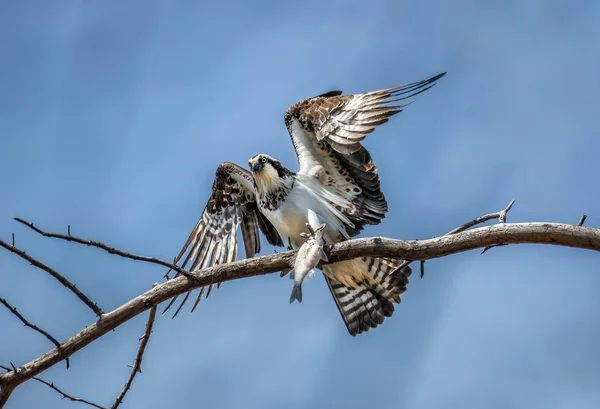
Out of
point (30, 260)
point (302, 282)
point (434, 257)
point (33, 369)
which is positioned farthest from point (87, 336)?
point (434, 257)

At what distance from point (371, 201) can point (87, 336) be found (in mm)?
3774

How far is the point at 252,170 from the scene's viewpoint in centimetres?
907

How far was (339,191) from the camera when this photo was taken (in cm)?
893

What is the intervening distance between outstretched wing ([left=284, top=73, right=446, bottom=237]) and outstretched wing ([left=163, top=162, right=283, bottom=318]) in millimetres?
1029

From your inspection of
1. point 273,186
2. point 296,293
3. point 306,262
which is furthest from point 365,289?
point 296,293

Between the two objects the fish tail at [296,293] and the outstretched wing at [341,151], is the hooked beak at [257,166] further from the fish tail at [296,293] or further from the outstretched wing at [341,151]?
the fish tail at [296,293]

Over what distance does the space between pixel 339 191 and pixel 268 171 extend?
853 mm

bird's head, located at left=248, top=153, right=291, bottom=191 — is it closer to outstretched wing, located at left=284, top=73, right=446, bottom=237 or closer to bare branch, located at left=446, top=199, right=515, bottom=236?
outstretched wing, located at left=284, top=73, right=446, bottom=237

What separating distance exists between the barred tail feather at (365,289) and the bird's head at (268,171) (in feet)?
3.85

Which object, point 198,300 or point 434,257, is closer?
point 434,257

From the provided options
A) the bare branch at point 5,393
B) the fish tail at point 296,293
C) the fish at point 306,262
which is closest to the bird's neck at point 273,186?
the fish at point 306,262

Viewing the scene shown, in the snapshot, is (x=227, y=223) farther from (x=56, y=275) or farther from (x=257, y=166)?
(x=56, y=275)

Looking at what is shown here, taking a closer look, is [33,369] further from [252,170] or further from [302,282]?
[252,170]

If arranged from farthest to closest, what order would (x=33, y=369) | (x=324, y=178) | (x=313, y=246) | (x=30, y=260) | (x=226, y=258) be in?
(x=226, y=258)
(x=324, y=178)
(x=313, y=246)
(x=33, y=369)
(x=30, y=260)
